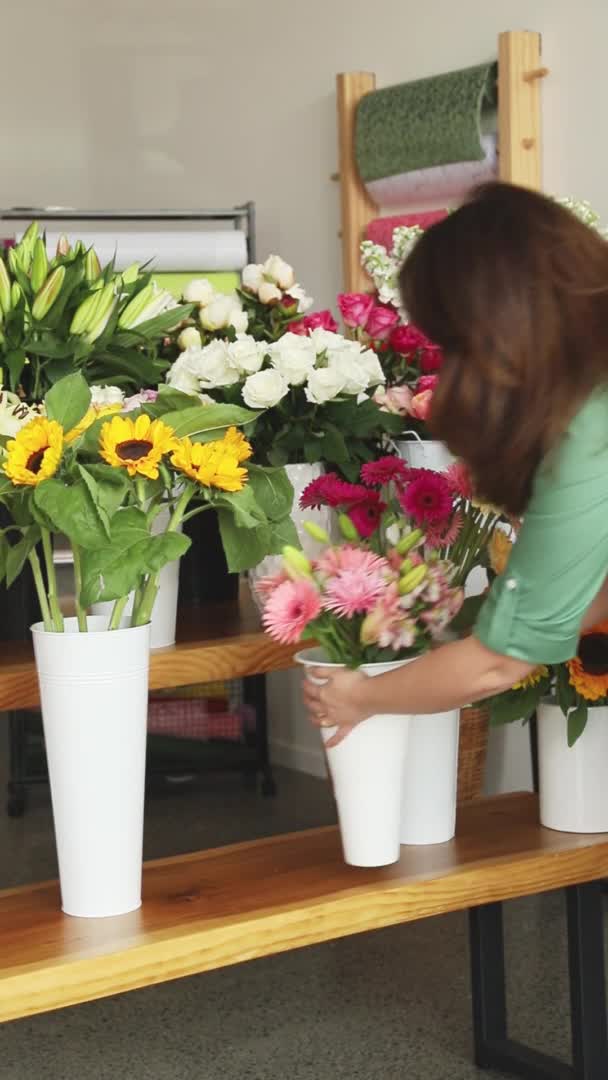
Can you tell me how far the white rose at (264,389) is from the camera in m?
1.85

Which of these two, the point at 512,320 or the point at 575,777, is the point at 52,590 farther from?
the point at 575,777

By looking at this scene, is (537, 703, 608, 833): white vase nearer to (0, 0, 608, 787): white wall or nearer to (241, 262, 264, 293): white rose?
(241, 262, 264, 293): white rose

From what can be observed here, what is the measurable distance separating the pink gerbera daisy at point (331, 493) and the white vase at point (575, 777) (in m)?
0.38

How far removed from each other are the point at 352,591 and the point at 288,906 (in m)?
0.34

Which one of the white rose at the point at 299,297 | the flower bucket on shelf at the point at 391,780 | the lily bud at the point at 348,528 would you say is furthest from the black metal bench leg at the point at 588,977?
the white rose at the point at 299,297

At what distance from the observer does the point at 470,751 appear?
304cm

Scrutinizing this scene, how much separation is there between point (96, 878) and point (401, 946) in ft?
4.50

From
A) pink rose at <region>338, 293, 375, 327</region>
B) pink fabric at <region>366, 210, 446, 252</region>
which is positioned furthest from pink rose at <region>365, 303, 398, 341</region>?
pink fabric at <region>366, 210, 446, 252</region>

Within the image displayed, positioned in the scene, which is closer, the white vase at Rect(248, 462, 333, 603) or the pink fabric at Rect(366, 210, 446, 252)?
the white vase at Rect(248, 462, 333, 603)

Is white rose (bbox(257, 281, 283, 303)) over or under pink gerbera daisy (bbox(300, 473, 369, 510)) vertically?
over

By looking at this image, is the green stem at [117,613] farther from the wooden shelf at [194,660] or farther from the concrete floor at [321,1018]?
the concrete floor at [321,1018]

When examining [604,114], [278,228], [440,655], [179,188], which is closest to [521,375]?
[440,655]

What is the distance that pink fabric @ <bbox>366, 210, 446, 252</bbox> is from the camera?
3737 millimetres

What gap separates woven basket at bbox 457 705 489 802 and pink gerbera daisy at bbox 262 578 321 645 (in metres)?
1.53
